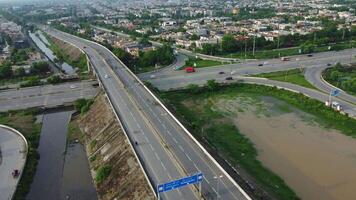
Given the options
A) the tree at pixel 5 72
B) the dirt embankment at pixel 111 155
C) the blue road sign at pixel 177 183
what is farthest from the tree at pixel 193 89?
the tree at pixel 5 72

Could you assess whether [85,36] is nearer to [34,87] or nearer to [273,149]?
[34,87]

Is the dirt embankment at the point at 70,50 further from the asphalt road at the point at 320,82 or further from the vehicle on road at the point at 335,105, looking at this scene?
the vehicle on road at the point at 335,105

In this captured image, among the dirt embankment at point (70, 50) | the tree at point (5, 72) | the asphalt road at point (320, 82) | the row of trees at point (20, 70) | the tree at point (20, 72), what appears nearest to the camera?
the asphalt road at point (320, 82)

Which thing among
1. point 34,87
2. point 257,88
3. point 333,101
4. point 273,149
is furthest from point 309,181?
point 34,87

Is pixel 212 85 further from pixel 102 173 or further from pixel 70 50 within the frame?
pixel 70 50

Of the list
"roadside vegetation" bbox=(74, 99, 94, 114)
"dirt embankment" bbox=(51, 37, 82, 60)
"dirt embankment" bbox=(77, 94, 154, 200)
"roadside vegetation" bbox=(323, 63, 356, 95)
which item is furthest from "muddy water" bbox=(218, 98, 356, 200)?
"dirt embankment" bbox=(51, 37, 82, 60)

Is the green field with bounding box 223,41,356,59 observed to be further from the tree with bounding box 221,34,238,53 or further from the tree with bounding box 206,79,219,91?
the tree with bounding box 206,79,219,91

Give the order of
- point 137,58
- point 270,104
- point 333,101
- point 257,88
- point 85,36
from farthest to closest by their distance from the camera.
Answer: point 85,36
point 137,58
point 257,88
point 270,104
point 333,101

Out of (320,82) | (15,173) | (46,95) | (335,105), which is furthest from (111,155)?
(320,82)
